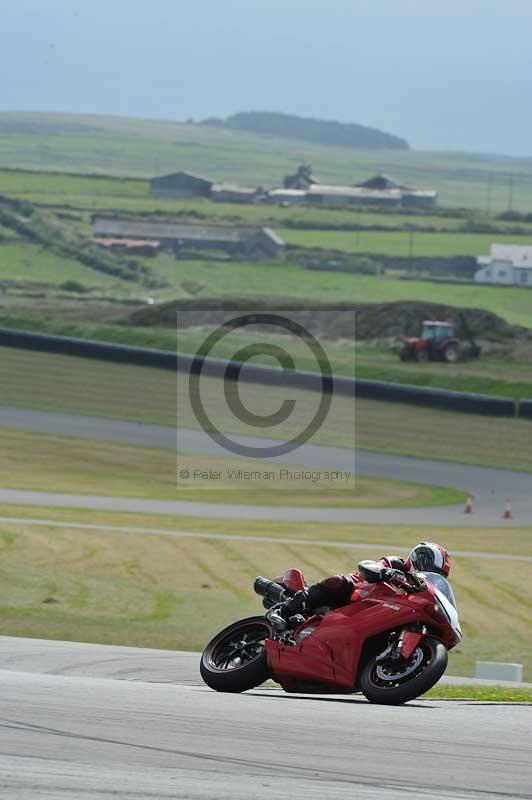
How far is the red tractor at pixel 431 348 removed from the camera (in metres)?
57.9

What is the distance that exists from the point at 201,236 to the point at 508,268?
28.3 m

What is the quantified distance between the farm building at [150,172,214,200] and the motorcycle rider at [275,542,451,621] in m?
158

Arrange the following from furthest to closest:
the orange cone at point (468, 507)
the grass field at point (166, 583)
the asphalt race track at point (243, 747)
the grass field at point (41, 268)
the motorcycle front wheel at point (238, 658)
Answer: the grass field at point (41, 268) → the orange cone at point (468, 507) → the grass field at point (166, 583) → the motorcycle front wheel at point (238, 658) → the asphalt race track at point (243, 747)

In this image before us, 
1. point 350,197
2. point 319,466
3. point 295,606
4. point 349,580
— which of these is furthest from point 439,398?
point 350,197

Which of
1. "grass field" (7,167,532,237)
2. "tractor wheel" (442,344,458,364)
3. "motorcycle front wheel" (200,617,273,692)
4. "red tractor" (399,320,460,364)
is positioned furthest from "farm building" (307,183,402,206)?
"motorcycle front wheel" (200,617,273,692)

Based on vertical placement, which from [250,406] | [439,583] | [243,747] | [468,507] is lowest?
[468,507]

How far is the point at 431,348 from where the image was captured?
58031 millimetres

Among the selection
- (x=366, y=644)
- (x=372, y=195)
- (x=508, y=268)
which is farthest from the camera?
(x=372, y=195)

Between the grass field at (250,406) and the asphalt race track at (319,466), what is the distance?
3.69ft

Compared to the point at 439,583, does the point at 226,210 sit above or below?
below

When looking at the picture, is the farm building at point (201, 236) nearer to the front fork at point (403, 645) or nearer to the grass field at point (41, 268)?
the grass field at point (41, 268)

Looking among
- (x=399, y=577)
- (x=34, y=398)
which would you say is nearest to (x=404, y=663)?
(x=399, y=577)
